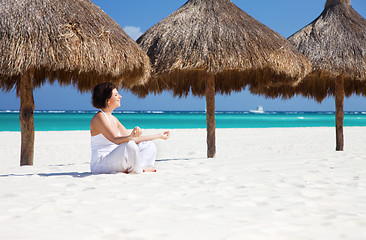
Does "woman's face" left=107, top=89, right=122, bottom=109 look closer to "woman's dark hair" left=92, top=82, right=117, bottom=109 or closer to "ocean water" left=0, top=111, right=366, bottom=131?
"woman's dark hair" left=92, top=82, right=117, bottom=109

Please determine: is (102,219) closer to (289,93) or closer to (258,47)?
(258,47)

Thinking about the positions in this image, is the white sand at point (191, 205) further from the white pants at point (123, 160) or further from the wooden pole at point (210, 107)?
the wooden pole at point (210, 107)

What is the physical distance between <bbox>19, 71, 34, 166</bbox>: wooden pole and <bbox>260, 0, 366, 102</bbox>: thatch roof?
4824 mm

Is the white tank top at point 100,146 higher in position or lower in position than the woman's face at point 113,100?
lower

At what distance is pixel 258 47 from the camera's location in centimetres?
548

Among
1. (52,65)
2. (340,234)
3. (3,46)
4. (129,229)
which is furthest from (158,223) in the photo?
(3,46)

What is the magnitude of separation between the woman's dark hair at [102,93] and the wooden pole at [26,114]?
1.98 m

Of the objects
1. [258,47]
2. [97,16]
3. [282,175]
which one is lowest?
[282,175]

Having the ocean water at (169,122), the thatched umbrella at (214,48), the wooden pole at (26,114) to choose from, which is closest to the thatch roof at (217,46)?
the thatched umbrella at (214,48)

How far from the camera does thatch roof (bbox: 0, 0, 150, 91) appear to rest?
428 centimetres

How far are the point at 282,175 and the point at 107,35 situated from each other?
9.94ft

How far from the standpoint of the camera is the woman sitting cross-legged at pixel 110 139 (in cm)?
326

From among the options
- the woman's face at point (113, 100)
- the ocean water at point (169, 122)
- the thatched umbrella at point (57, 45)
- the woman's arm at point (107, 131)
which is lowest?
the ocean water at point (169, 122)

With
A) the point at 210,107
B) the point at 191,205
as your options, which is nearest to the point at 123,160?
the point at 191,205
